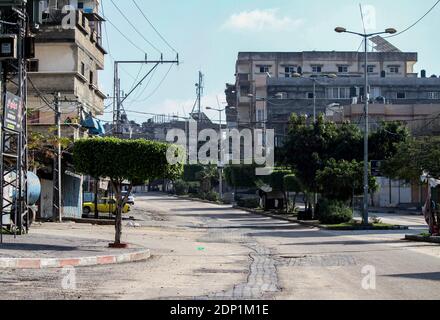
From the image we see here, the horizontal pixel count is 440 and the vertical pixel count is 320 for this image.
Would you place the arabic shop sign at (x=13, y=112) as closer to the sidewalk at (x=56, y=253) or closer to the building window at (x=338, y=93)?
the sidewalk at (x=56, y=253)

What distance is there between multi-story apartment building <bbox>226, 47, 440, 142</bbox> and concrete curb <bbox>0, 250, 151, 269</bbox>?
60072 millimetres

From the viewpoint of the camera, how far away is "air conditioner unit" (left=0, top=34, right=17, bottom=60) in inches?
866

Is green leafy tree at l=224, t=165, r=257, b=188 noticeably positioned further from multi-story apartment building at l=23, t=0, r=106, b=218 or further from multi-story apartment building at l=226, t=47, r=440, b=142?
multi-story apartment building at l=23, t=0, r=106, b=218

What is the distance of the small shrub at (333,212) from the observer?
41.1m

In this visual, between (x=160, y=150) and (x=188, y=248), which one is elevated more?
(x=160, y=150)

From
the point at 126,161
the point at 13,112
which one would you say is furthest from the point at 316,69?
the point at 13,112

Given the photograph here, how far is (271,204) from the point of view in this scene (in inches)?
2495

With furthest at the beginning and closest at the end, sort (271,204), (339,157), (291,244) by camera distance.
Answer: (271,204), (339,157), (291,244)

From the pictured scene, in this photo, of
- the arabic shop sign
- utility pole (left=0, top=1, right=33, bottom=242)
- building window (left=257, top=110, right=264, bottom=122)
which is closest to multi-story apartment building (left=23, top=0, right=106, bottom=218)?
utility pole (left=0, top=1, right=33, bottom=242)

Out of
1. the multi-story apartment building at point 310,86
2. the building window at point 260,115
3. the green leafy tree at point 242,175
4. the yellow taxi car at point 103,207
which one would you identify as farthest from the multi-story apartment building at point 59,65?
the building window at point 260,115

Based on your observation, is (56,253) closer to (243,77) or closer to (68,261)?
(68,261)

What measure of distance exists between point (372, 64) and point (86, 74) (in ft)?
192
